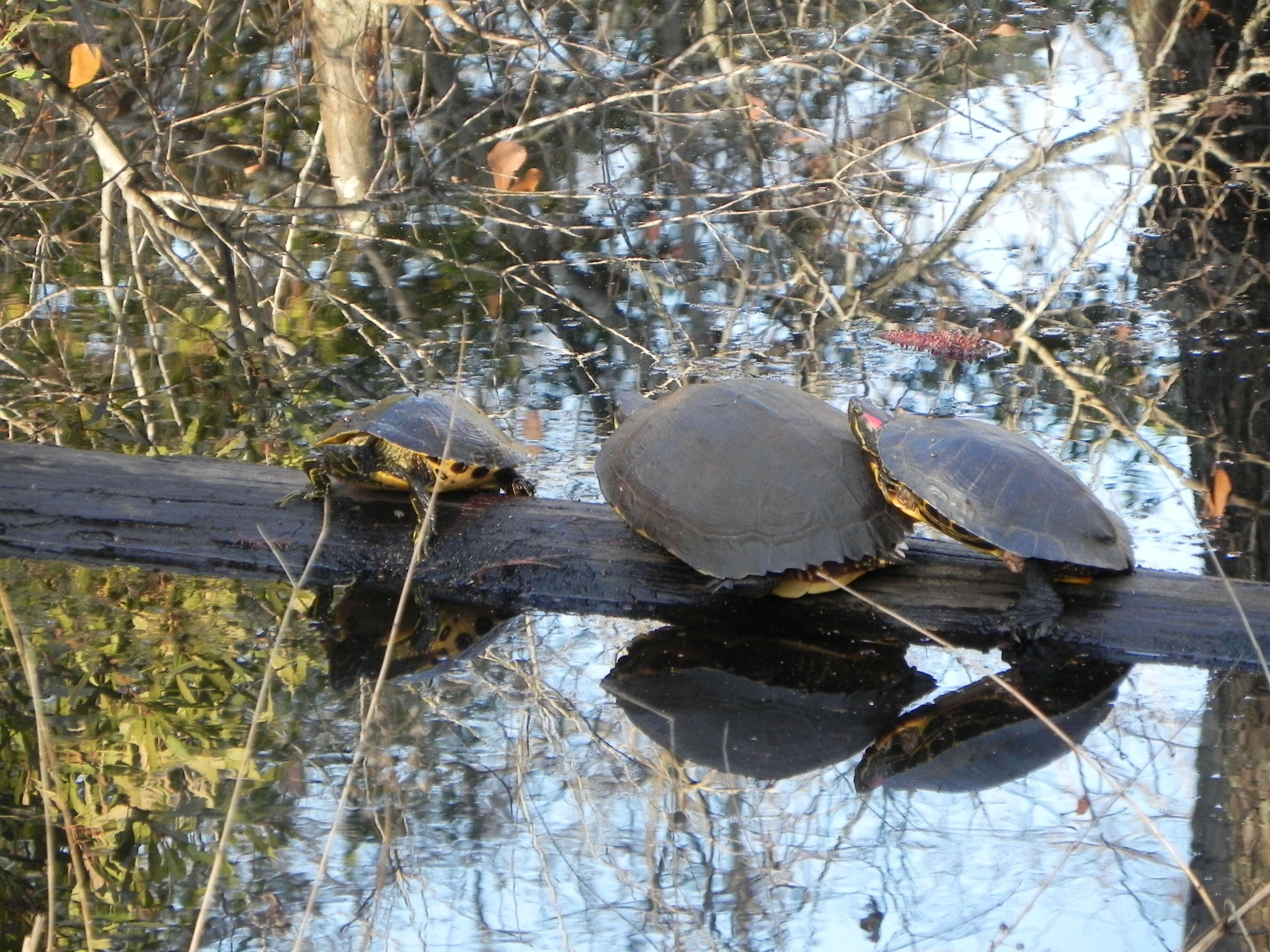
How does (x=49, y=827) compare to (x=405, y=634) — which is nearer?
(x=49, y=827)

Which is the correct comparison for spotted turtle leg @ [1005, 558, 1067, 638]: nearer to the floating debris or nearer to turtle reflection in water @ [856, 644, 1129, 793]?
turtle reflection in water @ [856, 644, 1129, 793]

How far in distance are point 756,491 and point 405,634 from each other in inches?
42.1

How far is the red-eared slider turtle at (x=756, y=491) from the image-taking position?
381cm

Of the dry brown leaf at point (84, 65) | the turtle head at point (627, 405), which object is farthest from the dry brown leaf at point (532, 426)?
the dry brown leaf at point (84, 65)

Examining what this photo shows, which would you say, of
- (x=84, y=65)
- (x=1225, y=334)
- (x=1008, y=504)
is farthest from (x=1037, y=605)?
(x=84, y=65)

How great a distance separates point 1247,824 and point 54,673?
9.73 feet

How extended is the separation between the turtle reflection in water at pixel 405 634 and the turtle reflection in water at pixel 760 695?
43cm

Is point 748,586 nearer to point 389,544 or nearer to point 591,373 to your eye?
point 389,544

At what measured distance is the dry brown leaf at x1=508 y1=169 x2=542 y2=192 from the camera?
848cm

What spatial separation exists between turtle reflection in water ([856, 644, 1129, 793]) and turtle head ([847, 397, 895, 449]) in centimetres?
70

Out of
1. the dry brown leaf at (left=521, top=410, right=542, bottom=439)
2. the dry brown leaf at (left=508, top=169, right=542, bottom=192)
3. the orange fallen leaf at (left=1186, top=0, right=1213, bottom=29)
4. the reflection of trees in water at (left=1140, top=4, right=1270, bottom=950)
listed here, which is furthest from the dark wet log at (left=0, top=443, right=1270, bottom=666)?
the orange fallen leaf at (left=1186, top=0, right=1213, bottom=29)

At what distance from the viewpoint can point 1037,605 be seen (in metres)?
3.75

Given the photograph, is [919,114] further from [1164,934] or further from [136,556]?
[1164,934]

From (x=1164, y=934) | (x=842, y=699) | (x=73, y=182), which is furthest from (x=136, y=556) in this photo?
(x=73, y=182)
